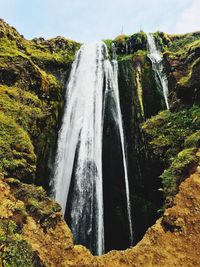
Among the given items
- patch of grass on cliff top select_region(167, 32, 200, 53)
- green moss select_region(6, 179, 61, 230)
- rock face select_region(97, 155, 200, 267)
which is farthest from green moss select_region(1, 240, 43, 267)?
patch of grass on cliff top select_region(167, 32, 200, 53)

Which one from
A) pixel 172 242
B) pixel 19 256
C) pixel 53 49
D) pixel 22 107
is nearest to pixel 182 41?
pixel 53 49

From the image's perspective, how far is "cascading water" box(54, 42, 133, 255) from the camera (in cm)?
1195

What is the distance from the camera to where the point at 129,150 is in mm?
15125

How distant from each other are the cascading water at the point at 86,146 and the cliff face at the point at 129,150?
0.54 m

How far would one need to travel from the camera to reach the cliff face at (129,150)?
26.6 ft

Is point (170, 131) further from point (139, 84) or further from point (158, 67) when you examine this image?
point (158, 67)

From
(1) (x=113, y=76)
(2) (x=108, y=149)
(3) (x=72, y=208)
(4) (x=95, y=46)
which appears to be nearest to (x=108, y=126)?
(2) (x=108, y=149)

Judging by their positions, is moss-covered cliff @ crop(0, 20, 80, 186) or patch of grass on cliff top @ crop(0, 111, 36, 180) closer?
patch of grass on cliff top @ crop(0, 111, 36, 180)

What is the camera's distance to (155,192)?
45.2ft

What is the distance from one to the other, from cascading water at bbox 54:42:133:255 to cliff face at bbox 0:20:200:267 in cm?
54

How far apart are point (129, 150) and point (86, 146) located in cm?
226

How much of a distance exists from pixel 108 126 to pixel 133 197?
12.4ft

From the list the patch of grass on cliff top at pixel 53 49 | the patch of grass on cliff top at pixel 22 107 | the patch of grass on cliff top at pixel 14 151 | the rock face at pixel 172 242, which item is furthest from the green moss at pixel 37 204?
the patch of grass on cliff top at pixel 53 49

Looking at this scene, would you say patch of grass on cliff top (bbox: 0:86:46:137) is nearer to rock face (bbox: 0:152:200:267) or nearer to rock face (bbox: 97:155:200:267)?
rock face (bbox: 0:152:200:267)
